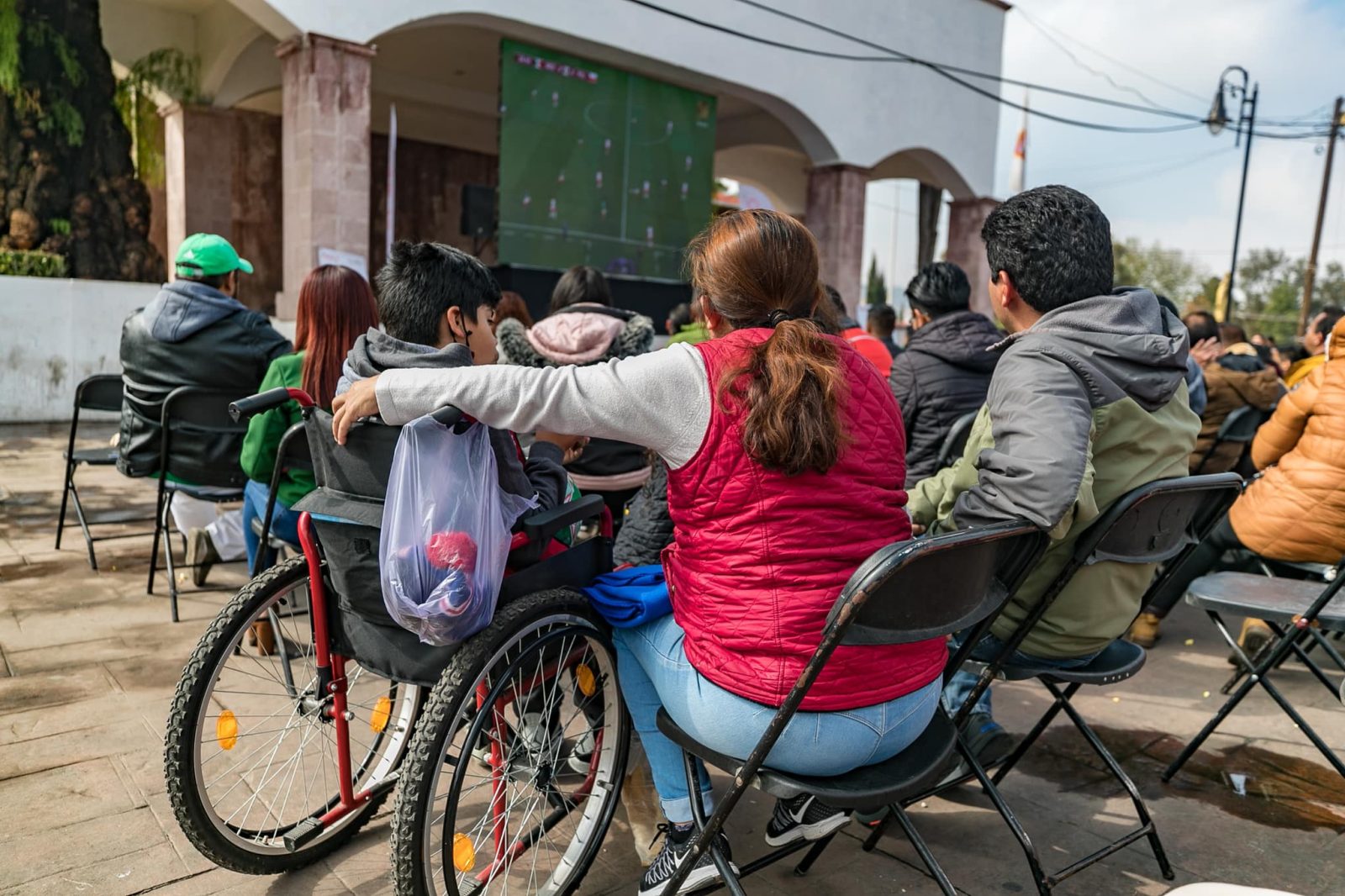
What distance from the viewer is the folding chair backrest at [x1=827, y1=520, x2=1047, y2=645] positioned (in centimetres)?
161

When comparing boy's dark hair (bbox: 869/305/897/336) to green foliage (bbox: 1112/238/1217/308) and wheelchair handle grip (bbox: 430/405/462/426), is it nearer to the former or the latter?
wheelchair handle grip (bbox: 430/405/462/426)

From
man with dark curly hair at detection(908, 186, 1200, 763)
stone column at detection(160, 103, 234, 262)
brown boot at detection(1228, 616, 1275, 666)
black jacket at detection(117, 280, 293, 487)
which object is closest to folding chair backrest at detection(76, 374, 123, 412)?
black jacket at detection(117, 280, 293, 487)

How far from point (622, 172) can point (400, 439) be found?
460 inches

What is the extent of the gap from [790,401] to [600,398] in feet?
1.20

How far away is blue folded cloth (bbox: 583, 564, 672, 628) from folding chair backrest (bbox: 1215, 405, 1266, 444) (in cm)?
414

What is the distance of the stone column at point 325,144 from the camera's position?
30.9 ft

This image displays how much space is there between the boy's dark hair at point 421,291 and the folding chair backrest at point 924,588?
1163 mm

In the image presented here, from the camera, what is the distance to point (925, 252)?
2027 centimetres

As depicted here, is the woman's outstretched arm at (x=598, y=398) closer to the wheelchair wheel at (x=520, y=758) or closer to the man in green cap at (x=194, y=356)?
the wheelchair wheel at (x=520, y=758)

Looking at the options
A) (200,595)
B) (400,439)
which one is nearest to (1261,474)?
(400,439)

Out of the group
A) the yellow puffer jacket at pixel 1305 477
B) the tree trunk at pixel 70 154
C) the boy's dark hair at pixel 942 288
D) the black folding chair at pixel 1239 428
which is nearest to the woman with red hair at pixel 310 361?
the boy's dark hair at pixel 942 288

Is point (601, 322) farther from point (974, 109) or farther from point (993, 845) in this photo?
point (974, 109)

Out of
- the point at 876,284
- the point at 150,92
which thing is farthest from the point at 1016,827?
the point at 876,284

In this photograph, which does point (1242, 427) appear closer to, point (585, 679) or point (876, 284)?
point (585, 679)
